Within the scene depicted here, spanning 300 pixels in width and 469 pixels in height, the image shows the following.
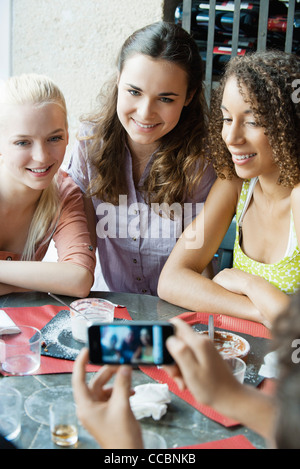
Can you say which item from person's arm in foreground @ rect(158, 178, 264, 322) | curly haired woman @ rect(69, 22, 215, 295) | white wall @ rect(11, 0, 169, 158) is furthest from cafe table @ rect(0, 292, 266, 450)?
white wall @ rect(11, 0, 169, 158)

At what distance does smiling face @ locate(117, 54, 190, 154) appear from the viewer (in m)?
1.81

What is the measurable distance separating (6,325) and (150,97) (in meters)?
0.94

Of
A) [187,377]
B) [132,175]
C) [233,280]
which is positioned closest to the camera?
[187,377]

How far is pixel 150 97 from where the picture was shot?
5.98 feet

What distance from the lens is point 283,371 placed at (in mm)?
651

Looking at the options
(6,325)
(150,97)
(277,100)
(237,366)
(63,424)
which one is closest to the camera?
(63,424)

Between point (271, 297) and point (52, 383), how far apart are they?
0.71m

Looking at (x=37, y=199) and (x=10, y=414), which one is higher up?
(x=37, y=199)

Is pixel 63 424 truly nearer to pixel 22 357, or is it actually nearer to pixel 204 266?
pixel 22 357

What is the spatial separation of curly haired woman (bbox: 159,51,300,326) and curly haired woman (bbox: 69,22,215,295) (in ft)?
0.44

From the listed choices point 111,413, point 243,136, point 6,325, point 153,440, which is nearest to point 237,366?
point 153,440

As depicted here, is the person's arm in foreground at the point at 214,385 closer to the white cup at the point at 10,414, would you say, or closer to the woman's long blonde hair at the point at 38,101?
the white cup at the point at 10,414
